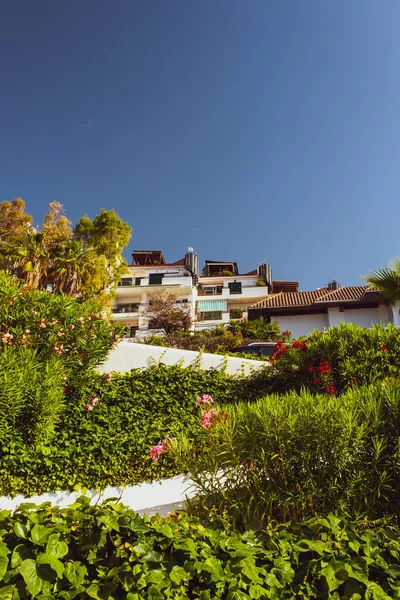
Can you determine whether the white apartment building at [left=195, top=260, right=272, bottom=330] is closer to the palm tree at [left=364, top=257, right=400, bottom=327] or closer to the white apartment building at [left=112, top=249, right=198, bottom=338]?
the white apartment building at [left=112, top=249, right=198, bottom=338]

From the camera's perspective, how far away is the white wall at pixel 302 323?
31281mm

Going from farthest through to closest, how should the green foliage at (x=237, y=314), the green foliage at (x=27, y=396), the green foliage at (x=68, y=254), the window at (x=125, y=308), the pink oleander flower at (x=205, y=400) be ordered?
the window at (x=125, y=308) → the green foliage at (x=237, y=314) → the green foliage at (x=68, y=254) → the green foliage at (x=27, y=396) → the pink oleander flower at (x=205, y=400)

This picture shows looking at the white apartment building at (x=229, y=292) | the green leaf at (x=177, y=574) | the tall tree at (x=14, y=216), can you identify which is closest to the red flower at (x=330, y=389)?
the green leaf at (x=177, y=574)

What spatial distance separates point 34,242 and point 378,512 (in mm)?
19622

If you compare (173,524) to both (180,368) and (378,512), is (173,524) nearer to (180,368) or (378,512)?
(378,512)

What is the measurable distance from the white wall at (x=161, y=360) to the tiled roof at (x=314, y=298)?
66.7ft

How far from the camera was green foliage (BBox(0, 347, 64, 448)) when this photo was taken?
6910mm

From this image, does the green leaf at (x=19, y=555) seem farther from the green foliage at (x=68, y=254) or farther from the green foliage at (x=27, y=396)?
the green foliage at (x=68, y=254)

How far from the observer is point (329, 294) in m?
31.7

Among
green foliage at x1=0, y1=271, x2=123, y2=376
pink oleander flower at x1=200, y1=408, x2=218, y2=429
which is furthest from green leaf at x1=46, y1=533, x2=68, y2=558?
green foliage at x1=0, y1=271, x2=123, y2=376

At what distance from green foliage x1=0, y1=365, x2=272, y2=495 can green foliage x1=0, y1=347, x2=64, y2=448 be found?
0.50 metres

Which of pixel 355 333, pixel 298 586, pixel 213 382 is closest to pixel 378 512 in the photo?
pixel 298 586

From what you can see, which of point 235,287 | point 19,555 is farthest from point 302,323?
point 19,555

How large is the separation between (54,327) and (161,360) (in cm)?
344
